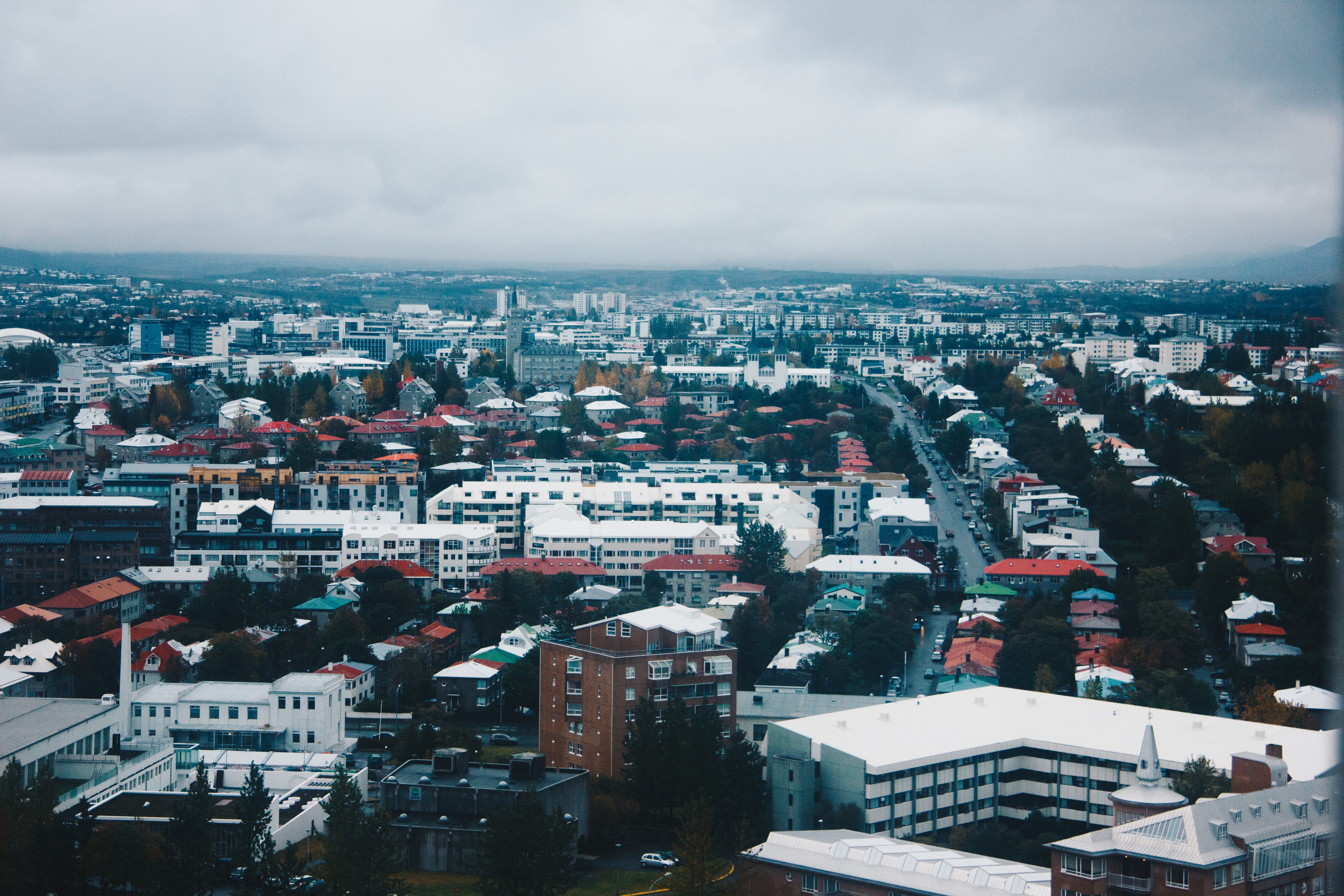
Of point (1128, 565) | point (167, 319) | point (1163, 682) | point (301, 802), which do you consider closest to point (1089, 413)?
point (1128, 565)

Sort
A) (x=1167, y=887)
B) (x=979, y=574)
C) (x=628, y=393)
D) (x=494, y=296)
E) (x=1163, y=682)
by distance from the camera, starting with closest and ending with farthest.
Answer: (x=1167, y=887) → (x=1163, y=682) → (x=979, y=574) → (x=628, y=393) → (x=494, y=296)

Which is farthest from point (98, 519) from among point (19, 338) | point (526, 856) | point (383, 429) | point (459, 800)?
point (19, 338)

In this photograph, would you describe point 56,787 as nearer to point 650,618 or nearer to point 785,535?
point 650,618

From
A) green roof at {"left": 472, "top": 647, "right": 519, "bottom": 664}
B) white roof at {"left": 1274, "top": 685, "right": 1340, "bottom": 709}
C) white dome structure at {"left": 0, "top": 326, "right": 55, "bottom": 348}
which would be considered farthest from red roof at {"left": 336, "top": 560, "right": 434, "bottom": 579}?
white dome structure at {"left": 0, "top": 326, "right": 55, "bottom": 348}

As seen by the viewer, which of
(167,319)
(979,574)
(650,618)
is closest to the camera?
(650,618)

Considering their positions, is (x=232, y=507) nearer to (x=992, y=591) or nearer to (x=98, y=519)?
(x=98, y=519)

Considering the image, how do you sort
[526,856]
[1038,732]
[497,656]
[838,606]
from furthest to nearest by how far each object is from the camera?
1. [838,606]
2. [497,656]
3. [1038,732]
4. [526,856]

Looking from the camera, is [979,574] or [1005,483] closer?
[979,574]
